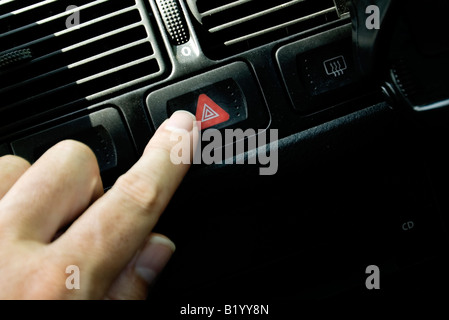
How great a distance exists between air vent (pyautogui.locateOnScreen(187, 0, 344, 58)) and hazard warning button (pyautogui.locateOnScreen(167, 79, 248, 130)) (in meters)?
0.08

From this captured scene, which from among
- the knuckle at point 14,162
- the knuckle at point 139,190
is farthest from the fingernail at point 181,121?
the knuckle at point 14,162

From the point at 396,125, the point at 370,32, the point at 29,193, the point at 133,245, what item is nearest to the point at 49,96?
the point at 29,193

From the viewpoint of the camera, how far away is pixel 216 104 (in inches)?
37.1

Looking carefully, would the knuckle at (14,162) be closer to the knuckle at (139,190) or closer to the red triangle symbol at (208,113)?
the knuckle at (139,190)

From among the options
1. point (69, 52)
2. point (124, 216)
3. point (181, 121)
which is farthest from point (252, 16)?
point (124, 216)

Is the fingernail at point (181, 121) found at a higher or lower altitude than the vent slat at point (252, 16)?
lower

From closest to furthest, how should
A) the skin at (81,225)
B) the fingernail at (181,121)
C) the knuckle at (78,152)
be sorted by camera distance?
the skin at (81,225) → the knuckle at (78,152) → the fingernail at (181,121)

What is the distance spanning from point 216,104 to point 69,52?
0.34 m

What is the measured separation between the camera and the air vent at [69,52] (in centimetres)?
91

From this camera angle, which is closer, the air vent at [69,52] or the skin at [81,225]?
the skin at [81,225]

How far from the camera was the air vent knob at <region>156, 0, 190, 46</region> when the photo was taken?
92cm

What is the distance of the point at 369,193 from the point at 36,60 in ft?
2.69

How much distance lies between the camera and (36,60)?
922 mm

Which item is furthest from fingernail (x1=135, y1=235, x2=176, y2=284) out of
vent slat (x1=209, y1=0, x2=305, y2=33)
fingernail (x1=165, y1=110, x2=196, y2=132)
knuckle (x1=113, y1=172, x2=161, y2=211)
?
vent slat (x1=209, y1=0, x2=305, y2=33)
